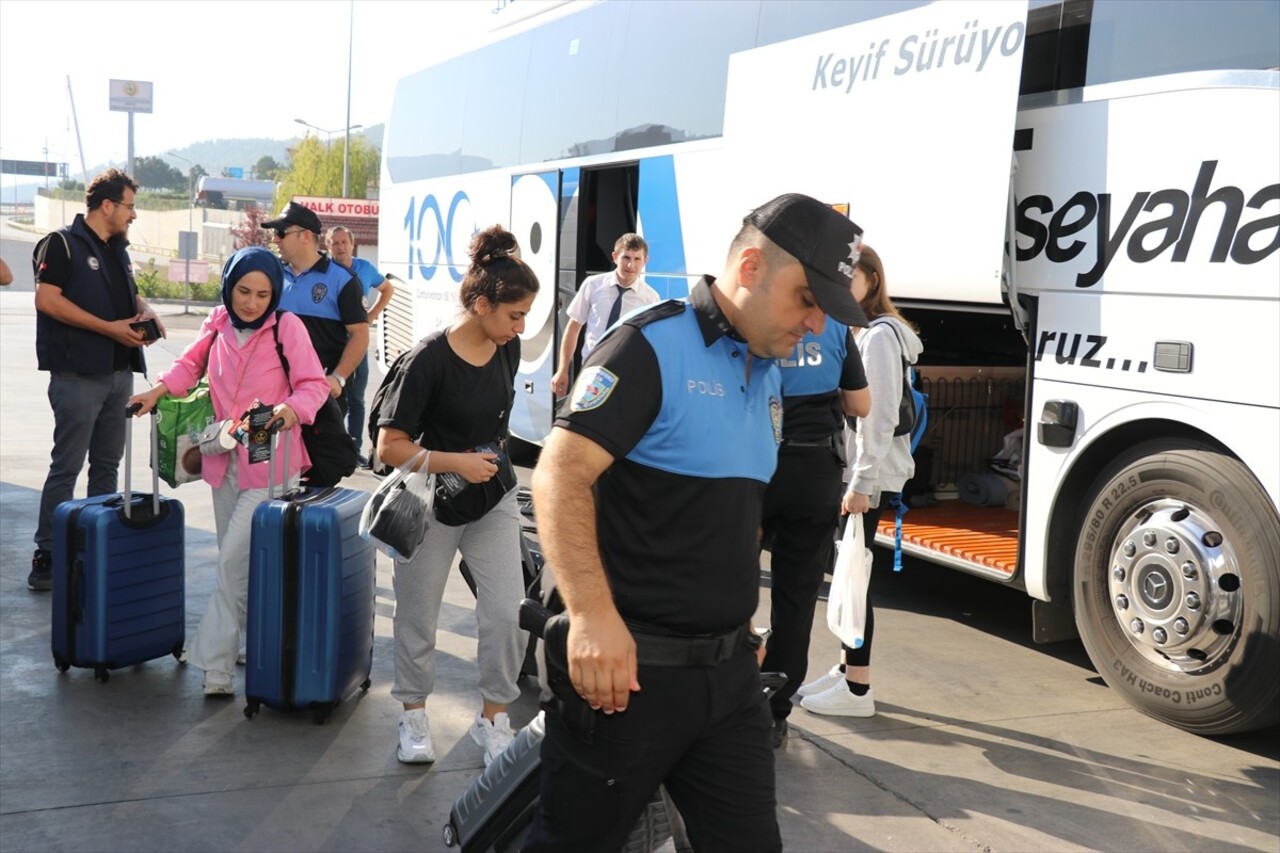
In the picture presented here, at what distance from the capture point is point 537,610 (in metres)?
2.82

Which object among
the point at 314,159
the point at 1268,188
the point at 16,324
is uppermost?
the point at 314,159

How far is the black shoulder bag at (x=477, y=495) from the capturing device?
451cm

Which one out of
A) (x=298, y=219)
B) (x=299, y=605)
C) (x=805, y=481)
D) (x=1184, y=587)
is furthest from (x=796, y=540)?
(x=298, y=219)

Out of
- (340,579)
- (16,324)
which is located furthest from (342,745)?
(16,324)

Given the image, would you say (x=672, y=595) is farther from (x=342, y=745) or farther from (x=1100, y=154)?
(x=1100, y=154)

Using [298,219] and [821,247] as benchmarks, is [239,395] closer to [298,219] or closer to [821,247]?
[298,219]

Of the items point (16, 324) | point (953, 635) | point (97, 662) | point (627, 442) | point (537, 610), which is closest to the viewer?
point (627, 442)

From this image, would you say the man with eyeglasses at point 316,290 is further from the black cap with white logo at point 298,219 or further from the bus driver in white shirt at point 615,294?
the bus driver in white shirt at point 615,294

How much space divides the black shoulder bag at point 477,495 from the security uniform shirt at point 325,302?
7.37 ft

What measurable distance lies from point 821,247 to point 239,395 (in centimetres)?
337

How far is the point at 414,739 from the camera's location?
4676mm

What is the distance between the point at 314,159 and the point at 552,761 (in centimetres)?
7331

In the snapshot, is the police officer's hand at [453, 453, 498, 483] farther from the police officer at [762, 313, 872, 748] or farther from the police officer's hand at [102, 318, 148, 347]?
the police officer's hand at [102, 318, 148, 347]

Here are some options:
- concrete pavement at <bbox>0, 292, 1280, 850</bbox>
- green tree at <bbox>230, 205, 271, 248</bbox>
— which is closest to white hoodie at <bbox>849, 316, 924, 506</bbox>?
concrete pavement at <bbox>0, 292, 1280, 850</bbox>
